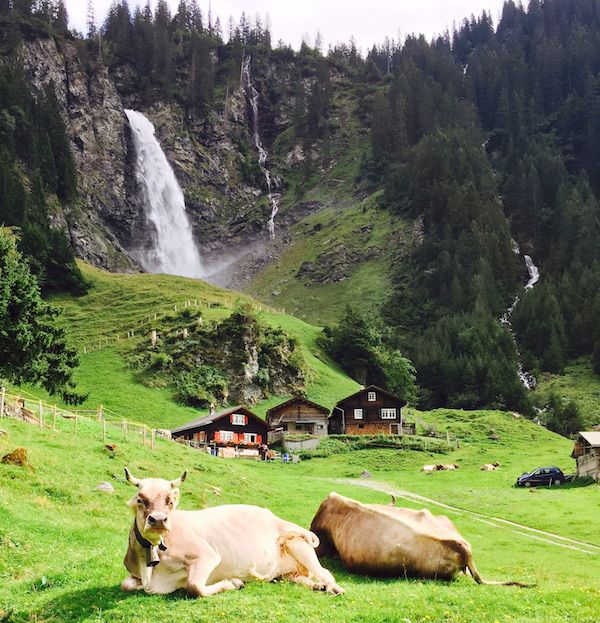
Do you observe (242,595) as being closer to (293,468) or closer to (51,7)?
(293,468)

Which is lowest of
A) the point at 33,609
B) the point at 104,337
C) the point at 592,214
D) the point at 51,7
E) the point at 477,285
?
the point at 33,609

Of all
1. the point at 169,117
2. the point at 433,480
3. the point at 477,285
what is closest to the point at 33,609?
the point at 433,480

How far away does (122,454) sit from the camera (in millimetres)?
28797

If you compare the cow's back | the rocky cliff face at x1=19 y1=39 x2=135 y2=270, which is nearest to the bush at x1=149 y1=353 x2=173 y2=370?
the rocky cliff face at x1=19 y1=39 x2=135 y2=270

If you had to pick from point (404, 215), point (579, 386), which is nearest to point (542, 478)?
point (579, 386)

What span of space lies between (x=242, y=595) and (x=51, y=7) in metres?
212

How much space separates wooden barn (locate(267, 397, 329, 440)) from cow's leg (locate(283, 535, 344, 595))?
63.9 metres

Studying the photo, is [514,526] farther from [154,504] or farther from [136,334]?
[136,334]

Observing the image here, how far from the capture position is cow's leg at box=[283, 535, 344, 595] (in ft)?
34.2

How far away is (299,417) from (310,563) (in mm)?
64859

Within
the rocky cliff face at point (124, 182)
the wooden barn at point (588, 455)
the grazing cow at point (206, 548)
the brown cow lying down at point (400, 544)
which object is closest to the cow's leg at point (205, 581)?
the grazing cow at point (206, 548)

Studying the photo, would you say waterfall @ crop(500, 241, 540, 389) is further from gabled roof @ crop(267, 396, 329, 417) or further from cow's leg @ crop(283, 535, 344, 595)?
cow's leg @ crop(283, 535, 344, 595)

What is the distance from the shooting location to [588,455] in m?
47.6

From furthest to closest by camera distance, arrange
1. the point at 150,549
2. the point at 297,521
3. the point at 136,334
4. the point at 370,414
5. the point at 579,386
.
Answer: the point at 579,386, the point at 136,334, the point at 370,414, the point at 297,521, the point at 150,549
